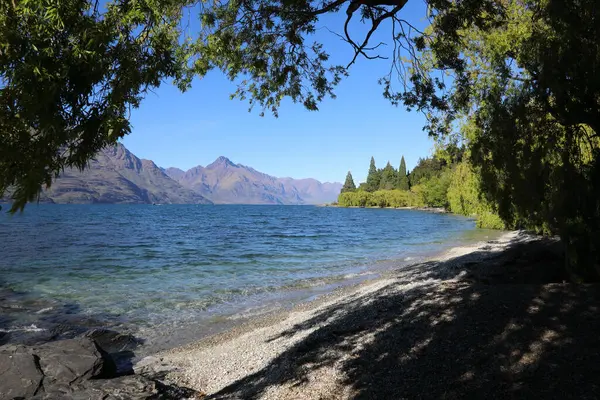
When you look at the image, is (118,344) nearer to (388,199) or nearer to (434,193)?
(434,193)

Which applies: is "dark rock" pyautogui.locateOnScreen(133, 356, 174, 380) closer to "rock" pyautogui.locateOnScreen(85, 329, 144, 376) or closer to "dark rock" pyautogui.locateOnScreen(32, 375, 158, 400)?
"rock" pyautogui.locateOnScreen(85, 329, 144, 376)

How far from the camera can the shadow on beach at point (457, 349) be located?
4.56 metres

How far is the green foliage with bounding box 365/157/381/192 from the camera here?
17925 centimetres

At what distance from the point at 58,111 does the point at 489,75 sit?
14444 millimetres

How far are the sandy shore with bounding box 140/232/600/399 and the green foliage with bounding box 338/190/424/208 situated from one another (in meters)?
130

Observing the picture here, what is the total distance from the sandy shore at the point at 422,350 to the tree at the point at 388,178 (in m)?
160

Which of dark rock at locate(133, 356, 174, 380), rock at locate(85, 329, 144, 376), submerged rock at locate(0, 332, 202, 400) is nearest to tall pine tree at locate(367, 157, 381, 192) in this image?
rock at locate(85, 329, 144, 376)

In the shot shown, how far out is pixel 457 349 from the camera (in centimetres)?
551

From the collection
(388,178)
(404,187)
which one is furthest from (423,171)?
(388,178)

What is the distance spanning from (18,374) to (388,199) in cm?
14857

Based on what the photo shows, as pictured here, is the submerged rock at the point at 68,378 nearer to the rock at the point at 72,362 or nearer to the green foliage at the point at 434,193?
the rock at the point at 72,362

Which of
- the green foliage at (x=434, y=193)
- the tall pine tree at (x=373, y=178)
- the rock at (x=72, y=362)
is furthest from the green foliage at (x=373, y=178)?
the rock at (x=72, y=362)

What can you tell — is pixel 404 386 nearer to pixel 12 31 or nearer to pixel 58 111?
pixel 58 111

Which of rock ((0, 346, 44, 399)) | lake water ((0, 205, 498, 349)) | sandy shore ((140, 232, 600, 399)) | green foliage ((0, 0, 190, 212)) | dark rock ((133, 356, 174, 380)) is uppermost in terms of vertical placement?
green foliage ((0, 0, 190, 212))
